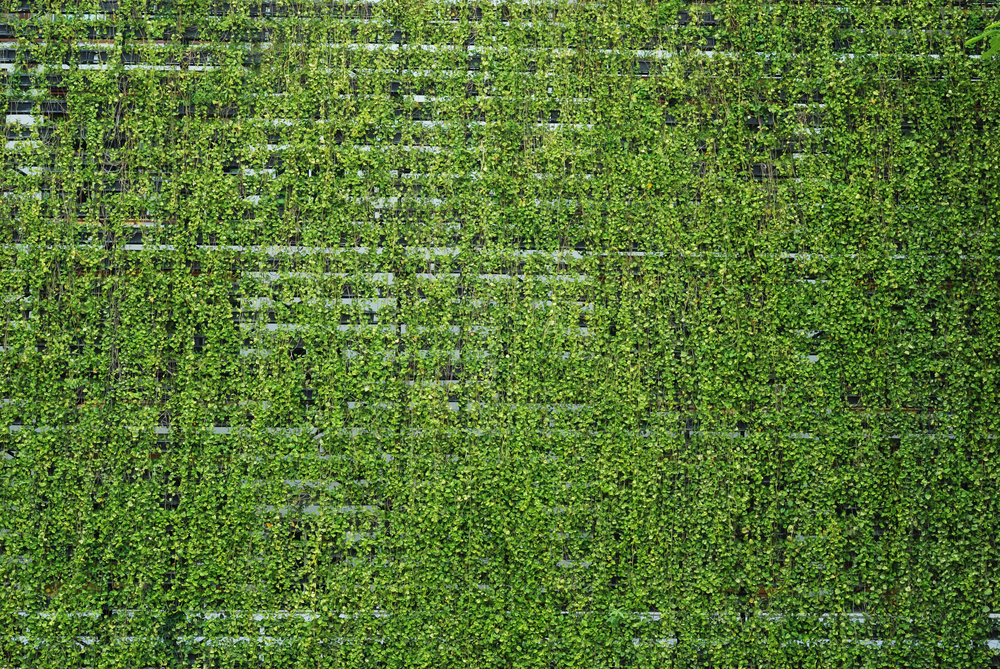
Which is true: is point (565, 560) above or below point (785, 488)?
below

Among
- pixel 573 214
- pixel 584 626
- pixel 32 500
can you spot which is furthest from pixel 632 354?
pixel 32 500

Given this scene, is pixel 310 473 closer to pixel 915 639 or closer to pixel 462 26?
pixel 462 26

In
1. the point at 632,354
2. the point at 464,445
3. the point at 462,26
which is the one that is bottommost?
the point at 464,445

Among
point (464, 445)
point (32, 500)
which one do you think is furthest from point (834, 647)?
point (32, 500)

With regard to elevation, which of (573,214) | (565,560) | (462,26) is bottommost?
(565,560)

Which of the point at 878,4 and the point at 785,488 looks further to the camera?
the point at 878,4

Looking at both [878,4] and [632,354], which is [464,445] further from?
[878,4]
